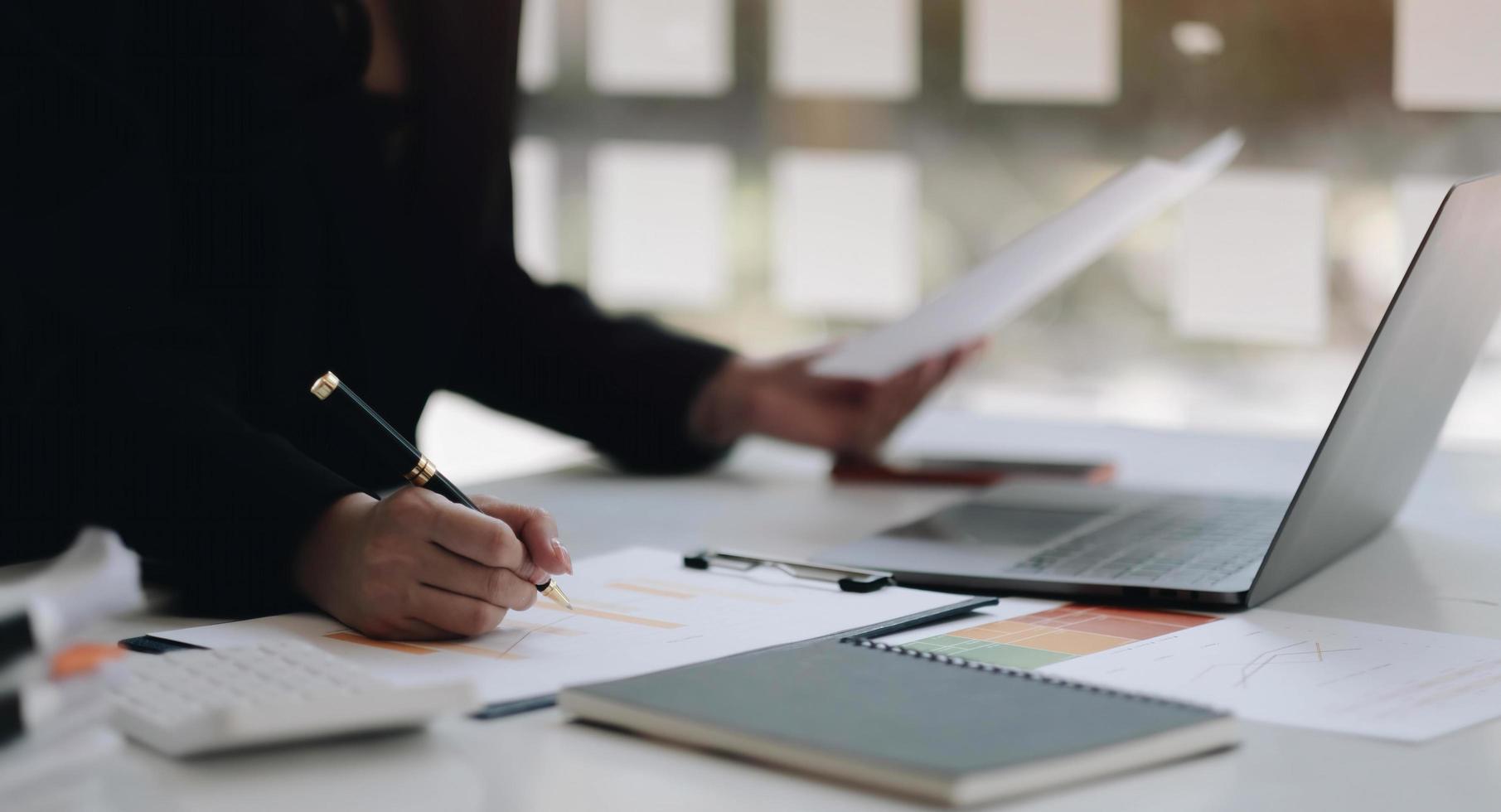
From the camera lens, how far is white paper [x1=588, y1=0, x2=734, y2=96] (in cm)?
357

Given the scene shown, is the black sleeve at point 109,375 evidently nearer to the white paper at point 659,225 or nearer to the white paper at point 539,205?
the white paper at point 659,225

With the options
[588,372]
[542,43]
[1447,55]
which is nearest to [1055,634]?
[588,372]

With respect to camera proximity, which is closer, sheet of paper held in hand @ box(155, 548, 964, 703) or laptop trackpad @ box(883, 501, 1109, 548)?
sheet of paper held in hand @ box(155, 548, 964, 703)

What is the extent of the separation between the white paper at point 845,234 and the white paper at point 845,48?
15cm

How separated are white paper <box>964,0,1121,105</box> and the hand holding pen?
245 cm

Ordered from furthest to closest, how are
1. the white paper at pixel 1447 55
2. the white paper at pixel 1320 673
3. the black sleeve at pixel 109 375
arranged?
1. the white paper at pixel 1447 55
2. the black sleeve at pixel 109 375
3. the white paper at pixel 1320 673

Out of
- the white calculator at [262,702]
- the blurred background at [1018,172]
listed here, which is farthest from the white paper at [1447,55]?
the white calculator at [262,702]

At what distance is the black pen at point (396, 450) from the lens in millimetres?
843

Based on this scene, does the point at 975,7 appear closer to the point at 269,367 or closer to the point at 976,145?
the point at 976,145

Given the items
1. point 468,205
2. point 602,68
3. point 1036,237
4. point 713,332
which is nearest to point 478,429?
point 713,332

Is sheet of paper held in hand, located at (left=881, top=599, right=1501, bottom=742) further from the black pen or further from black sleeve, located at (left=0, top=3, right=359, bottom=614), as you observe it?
black sleeve, located at (left=0, top=3, right=359, bottom=614)

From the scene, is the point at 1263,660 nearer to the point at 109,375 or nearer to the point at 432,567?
the point at 432,567

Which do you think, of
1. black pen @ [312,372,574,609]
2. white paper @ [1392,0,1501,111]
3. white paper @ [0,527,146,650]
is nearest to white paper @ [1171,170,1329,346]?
white paper @ [1392,0,1501,111]

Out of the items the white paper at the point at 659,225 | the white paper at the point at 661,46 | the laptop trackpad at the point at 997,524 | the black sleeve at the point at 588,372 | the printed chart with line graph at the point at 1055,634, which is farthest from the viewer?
the white paper at the point at 659,225
